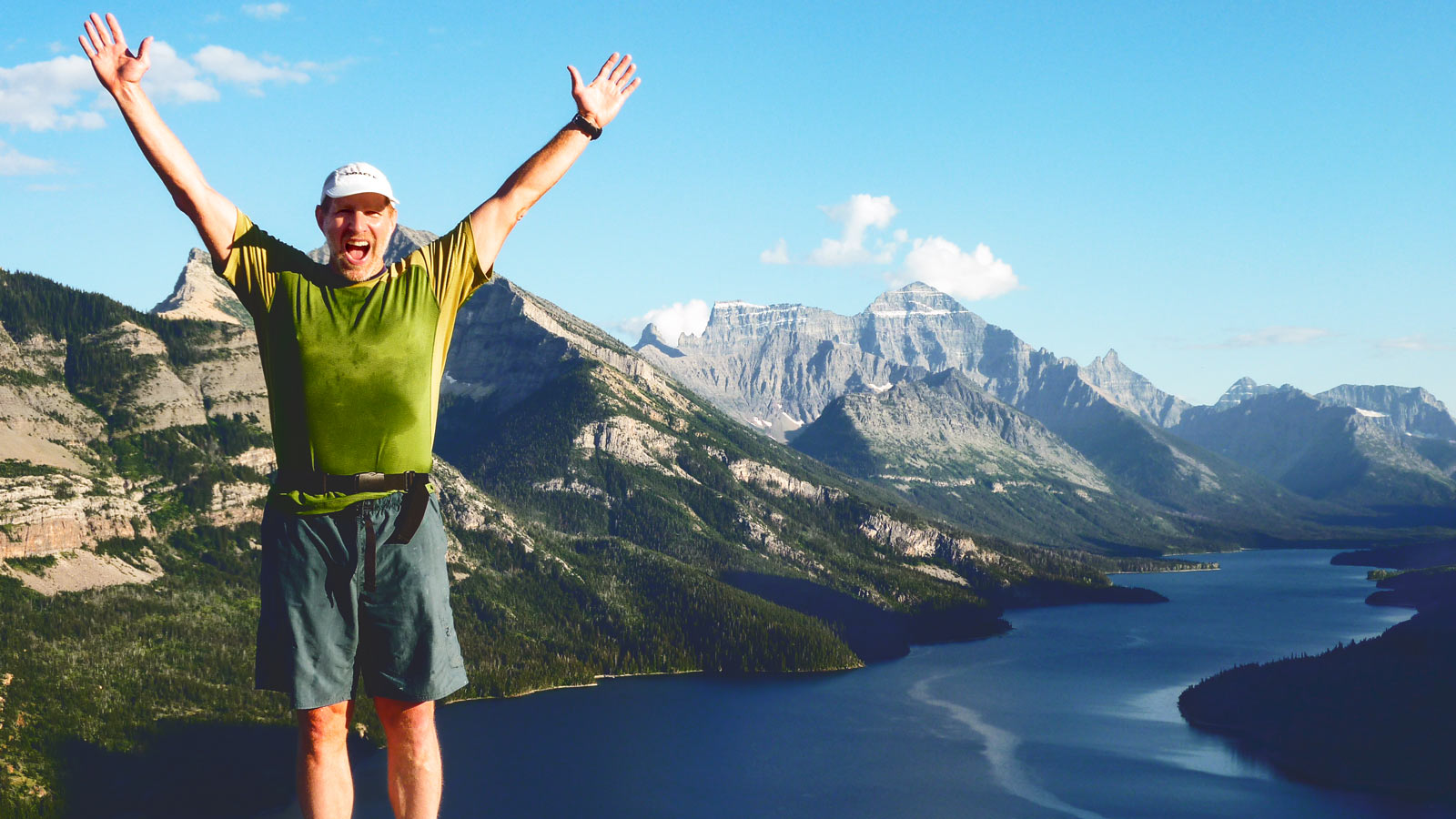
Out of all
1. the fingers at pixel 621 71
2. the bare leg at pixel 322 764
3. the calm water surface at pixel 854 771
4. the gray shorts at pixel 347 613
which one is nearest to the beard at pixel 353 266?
the gray shorts at pixel 347 613

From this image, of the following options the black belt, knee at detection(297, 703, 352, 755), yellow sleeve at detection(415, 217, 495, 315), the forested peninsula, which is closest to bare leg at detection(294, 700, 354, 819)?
knee at detection(297, 703, 352, 755)

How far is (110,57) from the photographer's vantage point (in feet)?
24.7

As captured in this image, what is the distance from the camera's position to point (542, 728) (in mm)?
187750

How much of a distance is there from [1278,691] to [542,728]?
12665 centimetres

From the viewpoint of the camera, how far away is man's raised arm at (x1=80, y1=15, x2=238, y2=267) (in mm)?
7465

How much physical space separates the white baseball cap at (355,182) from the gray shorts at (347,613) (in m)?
1.98

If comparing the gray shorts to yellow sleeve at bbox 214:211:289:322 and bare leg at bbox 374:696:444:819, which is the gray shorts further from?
yellow sleeve at bbox 214:211:289:322

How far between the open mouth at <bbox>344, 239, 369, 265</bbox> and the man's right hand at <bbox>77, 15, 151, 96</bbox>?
5.85ft

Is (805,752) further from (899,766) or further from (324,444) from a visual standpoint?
(324,444)

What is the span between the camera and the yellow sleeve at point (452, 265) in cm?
757

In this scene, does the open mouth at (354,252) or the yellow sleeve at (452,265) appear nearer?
the open mouth at (354,252)

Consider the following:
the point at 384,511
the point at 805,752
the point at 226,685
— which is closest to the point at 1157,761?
the point at 805,752

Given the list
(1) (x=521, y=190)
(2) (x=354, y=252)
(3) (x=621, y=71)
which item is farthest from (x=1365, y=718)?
(2) (x=354, y=252)

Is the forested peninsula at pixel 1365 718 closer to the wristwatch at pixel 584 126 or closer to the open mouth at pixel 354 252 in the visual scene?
the wristwatch at pixel 584 126
